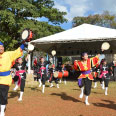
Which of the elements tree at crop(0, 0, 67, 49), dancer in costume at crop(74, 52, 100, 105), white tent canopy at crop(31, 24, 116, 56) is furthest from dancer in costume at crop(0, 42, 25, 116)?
tree at crop(0, 0, 67, 49)

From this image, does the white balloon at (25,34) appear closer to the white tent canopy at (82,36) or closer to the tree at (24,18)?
the white tent canopy at (82,36)

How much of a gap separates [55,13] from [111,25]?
1771 cm

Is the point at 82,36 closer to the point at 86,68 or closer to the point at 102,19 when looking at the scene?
the point at 86,68

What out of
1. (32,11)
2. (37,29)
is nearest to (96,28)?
(37,29)

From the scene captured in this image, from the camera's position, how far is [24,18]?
20.1 m

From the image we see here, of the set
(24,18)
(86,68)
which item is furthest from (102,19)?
(86,68)

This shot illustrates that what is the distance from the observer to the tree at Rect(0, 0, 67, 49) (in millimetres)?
17922

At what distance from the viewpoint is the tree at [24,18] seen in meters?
17.9

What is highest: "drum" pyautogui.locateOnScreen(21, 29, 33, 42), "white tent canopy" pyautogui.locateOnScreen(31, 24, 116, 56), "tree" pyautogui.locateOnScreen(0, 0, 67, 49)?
"tree" pyautogui.locateOnScreen(0, 0, 67, 49)

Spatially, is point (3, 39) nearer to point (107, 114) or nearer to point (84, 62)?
point (84, 62)

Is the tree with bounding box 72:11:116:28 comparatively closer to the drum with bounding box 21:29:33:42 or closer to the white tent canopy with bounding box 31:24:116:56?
the white tent canopy with bounding box 31:24:116:56

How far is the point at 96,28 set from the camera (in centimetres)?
1568

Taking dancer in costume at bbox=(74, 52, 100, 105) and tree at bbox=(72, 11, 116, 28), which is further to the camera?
tree at bbox=(72, 11, 116, 28)

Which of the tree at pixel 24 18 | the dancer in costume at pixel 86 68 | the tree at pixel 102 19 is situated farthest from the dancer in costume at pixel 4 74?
the tree at pixel 102 19
